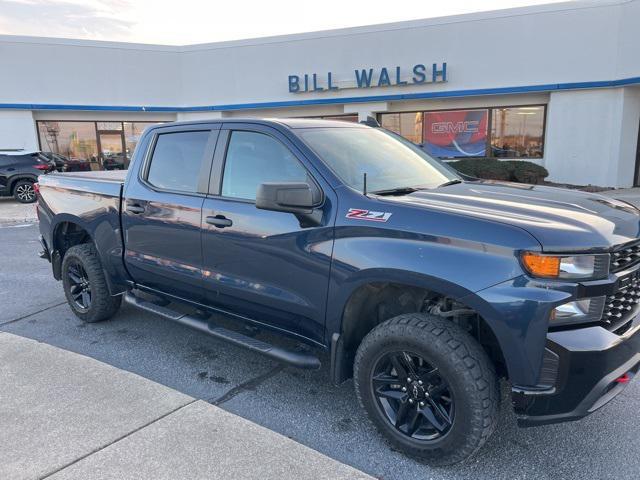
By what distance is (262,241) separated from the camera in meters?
3.30

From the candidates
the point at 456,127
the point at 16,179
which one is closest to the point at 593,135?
the point at 456,127

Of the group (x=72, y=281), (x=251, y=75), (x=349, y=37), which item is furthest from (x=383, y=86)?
(x=72, y=281)

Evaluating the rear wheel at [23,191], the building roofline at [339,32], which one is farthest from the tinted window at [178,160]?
the building roofline at [339,32]

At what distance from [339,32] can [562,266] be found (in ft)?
59.3

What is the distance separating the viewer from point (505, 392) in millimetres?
3535

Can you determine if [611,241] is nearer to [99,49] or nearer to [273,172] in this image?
[273,172]

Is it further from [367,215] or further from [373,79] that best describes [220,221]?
[373,79]

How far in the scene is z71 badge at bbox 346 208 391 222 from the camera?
280 centimetres

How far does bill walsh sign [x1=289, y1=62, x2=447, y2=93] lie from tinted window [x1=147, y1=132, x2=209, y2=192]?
14854 millimetres

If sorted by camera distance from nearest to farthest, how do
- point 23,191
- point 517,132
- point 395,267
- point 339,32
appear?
point 395,267, point 23,191, point 517,132, point 339,32

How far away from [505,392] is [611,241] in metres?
1.48

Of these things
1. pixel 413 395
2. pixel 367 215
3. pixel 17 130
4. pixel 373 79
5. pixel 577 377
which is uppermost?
pixel 373 79

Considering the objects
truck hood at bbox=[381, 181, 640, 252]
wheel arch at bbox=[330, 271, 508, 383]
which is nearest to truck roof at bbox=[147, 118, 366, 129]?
truck hood at bbox=[381, 181, 640, 252]

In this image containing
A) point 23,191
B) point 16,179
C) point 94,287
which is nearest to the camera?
point 94,287
